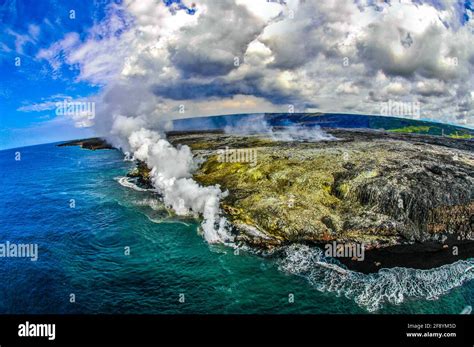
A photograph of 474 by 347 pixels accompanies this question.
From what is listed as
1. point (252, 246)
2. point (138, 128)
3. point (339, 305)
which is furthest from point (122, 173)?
point (339, 305)

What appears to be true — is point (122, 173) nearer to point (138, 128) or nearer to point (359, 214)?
point (138, 128)

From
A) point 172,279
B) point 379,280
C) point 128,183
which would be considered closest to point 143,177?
point 128,183

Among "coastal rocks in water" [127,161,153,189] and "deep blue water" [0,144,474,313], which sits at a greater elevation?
"coastal rocks in water" [127,161,153,189]
